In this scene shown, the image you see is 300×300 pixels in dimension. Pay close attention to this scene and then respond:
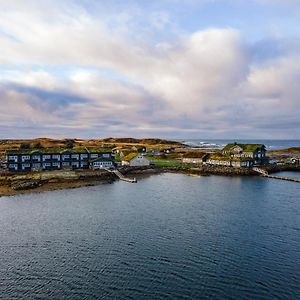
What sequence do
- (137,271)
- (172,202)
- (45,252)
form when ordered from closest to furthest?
(137,271), (45,252), (172,202)

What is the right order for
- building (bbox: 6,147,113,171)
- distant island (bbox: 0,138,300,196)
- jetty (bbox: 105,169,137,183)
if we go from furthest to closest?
1. building (bbox: 6,147,113,171)
2. jetty (bbox: 105,169,137,183)
3. distant island (bbox: 0,138,300,196)

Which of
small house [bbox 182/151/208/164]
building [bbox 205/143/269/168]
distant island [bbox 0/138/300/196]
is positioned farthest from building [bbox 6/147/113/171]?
building [bbox 205/143/269/168]

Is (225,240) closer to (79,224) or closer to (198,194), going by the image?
(79,224)

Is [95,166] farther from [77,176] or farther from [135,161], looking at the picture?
[77,176]

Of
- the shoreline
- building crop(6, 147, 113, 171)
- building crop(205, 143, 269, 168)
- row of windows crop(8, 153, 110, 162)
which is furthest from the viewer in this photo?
building crop(205, 143, 269, 168)

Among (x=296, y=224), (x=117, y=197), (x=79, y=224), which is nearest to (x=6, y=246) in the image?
(x=79, y=224)

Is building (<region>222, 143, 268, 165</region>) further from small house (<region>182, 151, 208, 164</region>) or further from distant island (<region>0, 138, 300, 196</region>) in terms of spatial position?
small house (<region>182, 151, 208, 164</region>)
